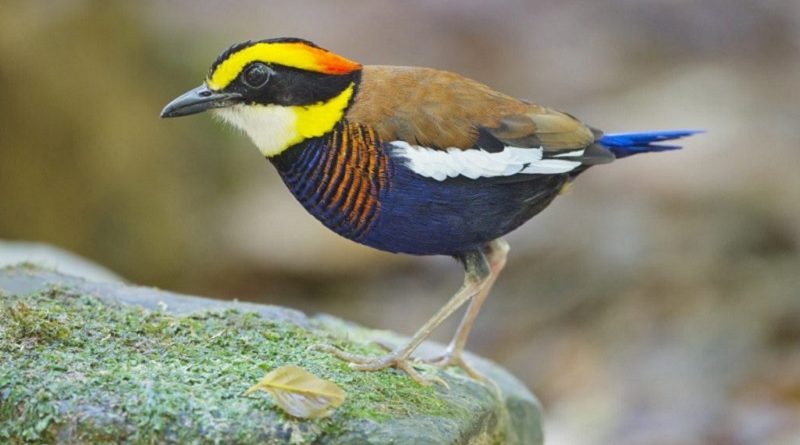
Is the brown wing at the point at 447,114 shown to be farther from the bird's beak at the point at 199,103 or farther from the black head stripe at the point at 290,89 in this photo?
the bird's beak at the point at 199,103

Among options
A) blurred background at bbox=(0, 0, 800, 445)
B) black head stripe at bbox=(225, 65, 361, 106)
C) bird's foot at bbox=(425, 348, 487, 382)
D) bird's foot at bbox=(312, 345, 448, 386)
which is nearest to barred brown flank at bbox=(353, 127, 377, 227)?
black head stripe at bbox=(225, 65, 361, 106)

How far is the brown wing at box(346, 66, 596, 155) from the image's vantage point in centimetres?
475

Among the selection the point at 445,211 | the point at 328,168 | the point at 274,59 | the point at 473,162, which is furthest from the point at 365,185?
the point at 274,59

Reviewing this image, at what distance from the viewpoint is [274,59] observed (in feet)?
15.2

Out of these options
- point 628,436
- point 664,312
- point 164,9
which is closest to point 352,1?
point 164,9

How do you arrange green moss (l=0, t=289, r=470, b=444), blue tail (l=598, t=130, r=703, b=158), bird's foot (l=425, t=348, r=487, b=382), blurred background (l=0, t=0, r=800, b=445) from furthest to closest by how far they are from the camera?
blurred background (l=0, t=0, r=800, b=445)
bird's foot (l=425, t=348, r=487, b=382)
blue tail (l=598, t=130, r=703, b=158)
green moss (l=0, t=289, r=470, b=444)

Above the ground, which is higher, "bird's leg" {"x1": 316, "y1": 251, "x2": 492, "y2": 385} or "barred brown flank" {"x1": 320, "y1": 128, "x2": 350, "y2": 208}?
"barred brown flank" {"x1": 320, "y1": 128, "x2": 350, "y2": 208}

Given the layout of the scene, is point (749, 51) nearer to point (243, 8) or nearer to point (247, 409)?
point (243, 8)

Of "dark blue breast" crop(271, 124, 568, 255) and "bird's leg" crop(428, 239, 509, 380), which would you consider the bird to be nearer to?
"dark blue breast" crop(271, 124, 568, 255)

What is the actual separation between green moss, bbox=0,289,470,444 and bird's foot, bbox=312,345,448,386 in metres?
0.04

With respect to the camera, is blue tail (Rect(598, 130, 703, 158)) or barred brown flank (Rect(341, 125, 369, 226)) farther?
blue tail (Rect(598, 130, 703, 158))

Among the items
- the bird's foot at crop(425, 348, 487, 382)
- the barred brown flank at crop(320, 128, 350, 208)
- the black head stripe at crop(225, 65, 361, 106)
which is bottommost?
the bird's foot at crop(425, 348, 487, 382)

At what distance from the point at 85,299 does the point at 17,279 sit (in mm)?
502

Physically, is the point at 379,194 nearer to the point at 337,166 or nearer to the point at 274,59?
the point at 337,166
